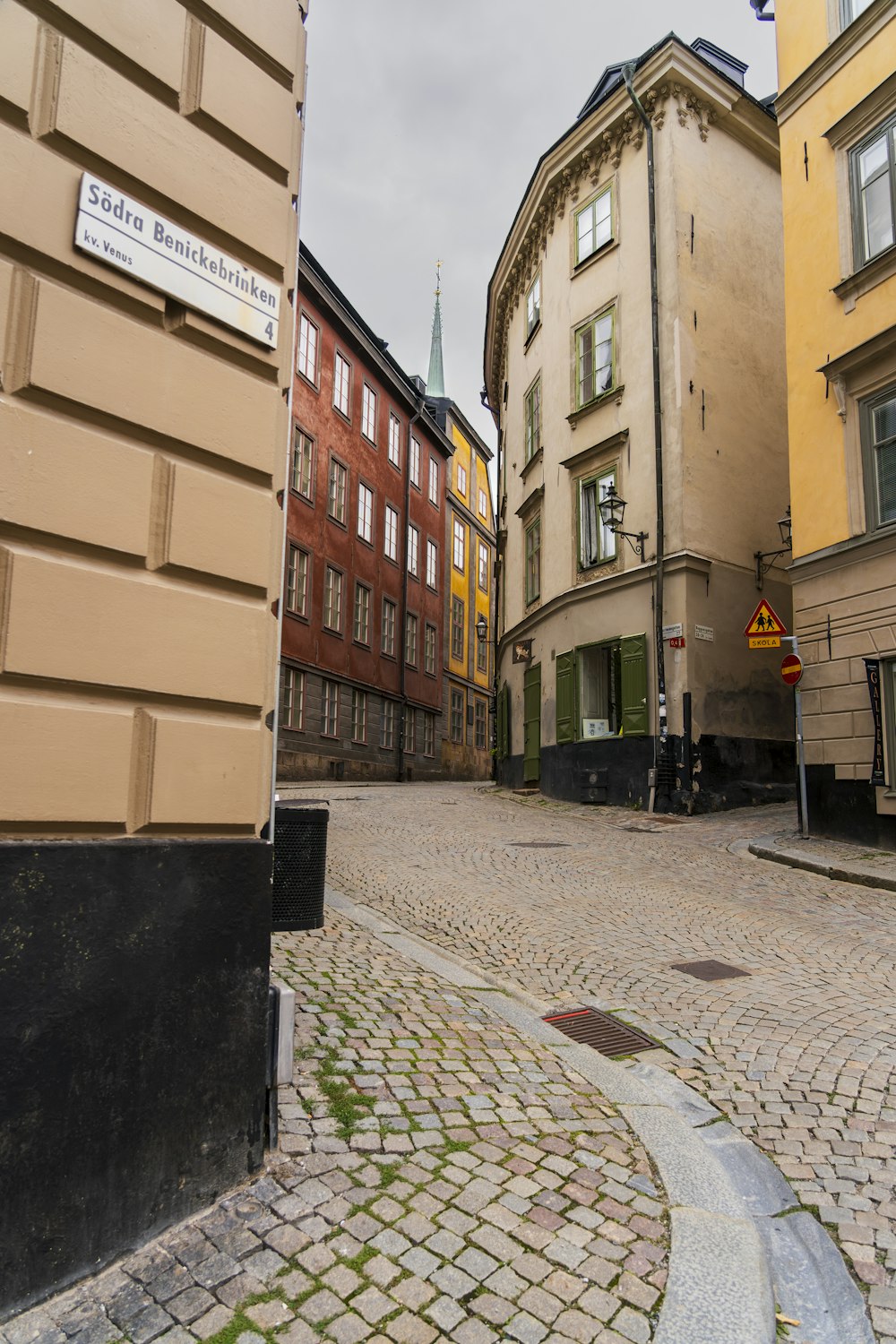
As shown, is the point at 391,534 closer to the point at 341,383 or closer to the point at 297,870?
the point at 341,383

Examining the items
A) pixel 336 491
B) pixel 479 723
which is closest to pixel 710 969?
pixel 336 491

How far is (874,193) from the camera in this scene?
40.4 feet

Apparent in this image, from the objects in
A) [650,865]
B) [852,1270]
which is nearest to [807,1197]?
[852,1270]

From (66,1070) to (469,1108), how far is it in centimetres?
155

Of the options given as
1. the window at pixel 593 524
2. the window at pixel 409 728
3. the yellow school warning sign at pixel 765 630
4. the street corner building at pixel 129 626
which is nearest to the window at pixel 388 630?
the window at pixel 409 728

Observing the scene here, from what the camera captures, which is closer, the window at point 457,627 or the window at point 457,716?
the window at point 457,716

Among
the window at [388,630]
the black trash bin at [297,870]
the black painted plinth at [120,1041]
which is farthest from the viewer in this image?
the window at [388,630]

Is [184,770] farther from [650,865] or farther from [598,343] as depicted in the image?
[598,343]

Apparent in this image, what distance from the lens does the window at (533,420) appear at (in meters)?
21.9

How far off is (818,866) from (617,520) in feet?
28.8

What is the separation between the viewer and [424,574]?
34469mm

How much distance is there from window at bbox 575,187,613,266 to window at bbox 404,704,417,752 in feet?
52.5

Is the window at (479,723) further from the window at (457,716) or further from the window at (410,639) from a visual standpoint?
the window at (410,639)

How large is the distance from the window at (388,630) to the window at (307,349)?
305 inches
